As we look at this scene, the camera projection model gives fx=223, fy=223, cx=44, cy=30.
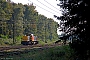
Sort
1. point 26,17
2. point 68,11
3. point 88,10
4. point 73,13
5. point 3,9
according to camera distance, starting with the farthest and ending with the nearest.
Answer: point 26,17 < point 3,9 < point 68,11 < point 73,13 < point 88,10

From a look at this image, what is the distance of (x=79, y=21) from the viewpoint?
790 cm

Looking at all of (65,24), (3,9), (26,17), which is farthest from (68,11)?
(26,17)

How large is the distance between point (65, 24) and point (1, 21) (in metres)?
56.7

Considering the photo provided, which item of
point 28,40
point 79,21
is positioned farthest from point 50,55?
point 28,40

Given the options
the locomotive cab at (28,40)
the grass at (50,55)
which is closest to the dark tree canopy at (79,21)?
the grass at (50,55)

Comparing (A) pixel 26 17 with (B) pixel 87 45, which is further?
(A) pixel 26 17

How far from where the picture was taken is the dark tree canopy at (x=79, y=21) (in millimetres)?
7594

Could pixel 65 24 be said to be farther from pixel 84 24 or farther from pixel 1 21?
pixel 1 21

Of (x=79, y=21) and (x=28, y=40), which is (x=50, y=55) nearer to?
(x=79, y=21)

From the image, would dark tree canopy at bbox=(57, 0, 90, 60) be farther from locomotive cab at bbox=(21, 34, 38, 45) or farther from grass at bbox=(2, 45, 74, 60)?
locomotive cab at bbox=(21, 34, 38, 45)

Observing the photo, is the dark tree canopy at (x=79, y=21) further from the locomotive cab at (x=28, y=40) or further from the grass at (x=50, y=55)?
the locomotive cab at (x=28, y=40)

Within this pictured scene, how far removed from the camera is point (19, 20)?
7000 centimetres

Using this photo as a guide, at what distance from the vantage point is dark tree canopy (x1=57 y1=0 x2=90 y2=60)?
24.9 feet

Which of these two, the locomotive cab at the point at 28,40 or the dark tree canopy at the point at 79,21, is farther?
the locomotive cab at the point at 28,40
